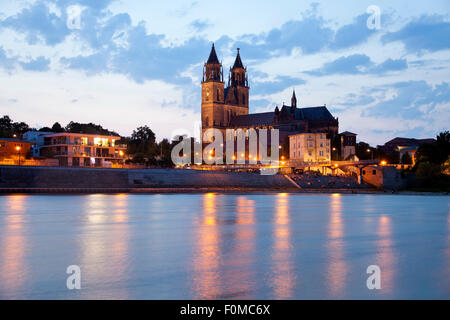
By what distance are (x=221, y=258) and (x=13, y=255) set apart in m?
7.64

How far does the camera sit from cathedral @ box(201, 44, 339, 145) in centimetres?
15738

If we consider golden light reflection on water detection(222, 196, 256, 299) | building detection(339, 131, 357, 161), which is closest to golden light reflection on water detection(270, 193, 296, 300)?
golden light reflection on water detection(222, 196, 256, 299)

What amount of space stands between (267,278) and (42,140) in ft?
313

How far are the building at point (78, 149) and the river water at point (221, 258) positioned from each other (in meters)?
63.8

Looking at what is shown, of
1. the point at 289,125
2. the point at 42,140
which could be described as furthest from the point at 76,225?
the point at 289,125

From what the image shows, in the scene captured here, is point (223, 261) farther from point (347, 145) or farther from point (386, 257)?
point (347, 145)

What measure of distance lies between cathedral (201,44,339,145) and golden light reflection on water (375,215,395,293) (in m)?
123

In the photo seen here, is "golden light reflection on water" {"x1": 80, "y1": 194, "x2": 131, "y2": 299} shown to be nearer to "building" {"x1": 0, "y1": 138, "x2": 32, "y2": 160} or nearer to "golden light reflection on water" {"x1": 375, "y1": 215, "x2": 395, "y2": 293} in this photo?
"golden light reflection on water" {"x1": 375, "y1": 215, "x2": 395, "y2": 293}

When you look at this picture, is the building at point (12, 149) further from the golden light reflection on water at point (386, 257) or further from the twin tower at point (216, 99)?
the twin tower at point (216, 99)

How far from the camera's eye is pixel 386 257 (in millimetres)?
18516

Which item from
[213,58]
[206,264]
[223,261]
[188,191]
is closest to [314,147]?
[188,191]

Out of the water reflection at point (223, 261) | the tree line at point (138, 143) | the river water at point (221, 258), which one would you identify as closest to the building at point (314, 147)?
the tree line at point (138, 143)

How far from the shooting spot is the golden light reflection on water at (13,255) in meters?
13.9
